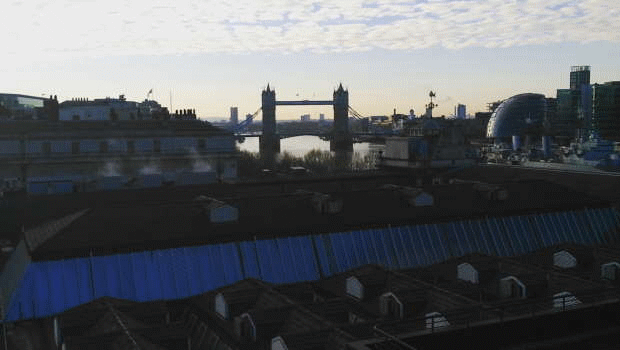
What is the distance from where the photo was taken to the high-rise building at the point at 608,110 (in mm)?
193125

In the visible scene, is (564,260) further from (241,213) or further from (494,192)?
(241,213)

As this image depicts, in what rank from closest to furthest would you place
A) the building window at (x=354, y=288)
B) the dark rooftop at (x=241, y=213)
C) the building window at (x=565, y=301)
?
the building window at (x=565, y=301) → the building window at (x=354, y=288) → the dark rooftop at (x=241, y=213)

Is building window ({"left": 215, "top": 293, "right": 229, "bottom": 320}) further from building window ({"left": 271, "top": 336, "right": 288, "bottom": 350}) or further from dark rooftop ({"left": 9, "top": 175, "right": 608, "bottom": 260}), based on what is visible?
dark rooftop ({"left": 9, "top": 175, "right": 608, "bottom": 260})

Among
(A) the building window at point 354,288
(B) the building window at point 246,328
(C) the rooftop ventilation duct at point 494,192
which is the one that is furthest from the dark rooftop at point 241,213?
(B) the building window at point 246,328

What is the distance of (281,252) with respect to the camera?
35.1 m

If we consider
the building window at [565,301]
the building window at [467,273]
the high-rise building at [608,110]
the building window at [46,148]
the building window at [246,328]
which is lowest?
the building window at [246,328]

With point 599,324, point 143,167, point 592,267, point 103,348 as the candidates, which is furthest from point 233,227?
point 143,167

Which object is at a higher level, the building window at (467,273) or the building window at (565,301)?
the building window at (565,301)

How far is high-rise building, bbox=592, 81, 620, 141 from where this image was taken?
634 ft

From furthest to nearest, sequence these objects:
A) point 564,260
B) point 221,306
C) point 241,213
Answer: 1. point 241,213
2. point 564,260
3. point 221,306

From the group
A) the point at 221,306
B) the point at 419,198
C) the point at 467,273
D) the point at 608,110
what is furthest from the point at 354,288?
the point at 608,110

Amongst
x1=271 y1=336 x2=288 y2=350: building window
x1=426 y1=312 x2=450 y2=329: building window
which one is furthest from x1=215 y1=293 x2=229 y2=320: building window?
x1=426 y1=312 x2=450 y2=329: building window

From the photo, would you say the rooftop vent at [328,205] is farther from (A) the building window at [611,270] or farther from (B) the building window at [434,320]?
(B) the building window at [434,320]

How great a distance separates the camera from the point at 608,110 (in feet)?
638
